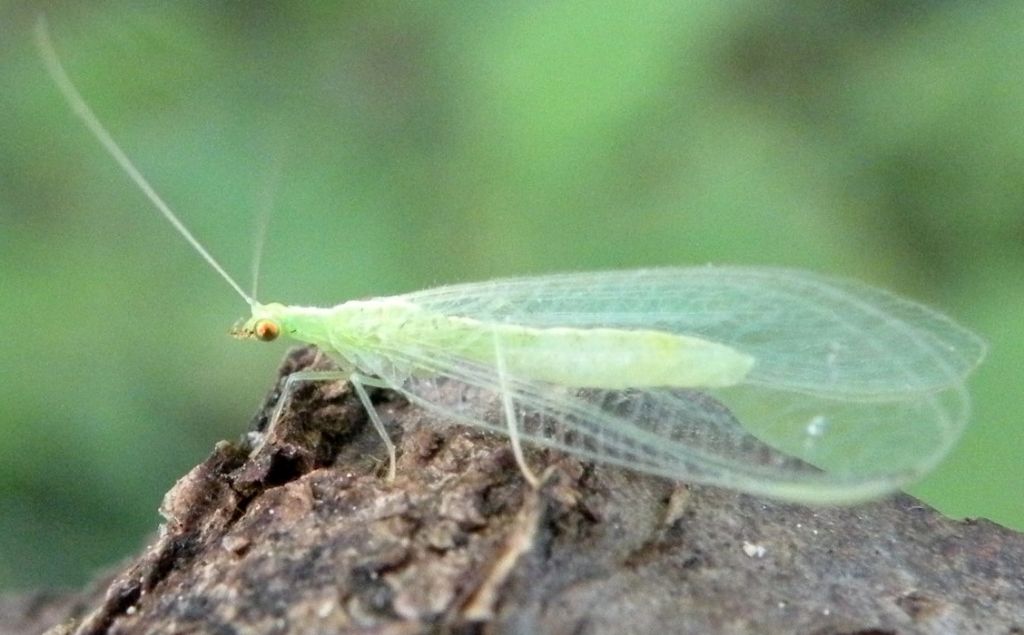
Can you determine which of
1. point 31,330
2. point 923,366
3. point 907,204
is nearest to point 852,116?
point 907,204

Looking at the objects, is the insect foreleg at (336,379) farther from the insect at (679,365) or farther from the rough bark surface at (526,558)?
the rough bark surface at (526,558)

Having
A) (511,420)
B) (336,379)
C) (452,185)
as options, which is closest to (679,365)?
(511,420)

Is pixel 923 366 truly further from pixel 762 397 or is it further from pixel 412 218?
pixel 412 218

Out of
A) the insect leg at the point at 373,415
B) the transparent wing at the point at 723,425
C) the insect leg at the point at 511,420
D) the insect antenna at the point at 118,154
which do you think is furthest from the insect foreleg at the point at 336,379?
the insect antenna at the point at 118,154

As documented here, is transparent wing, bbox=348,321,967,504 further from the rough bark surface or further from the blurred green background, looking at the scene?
the blurred green background

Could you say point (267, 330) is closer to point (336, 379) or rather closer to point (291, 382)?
point (336, 379)
